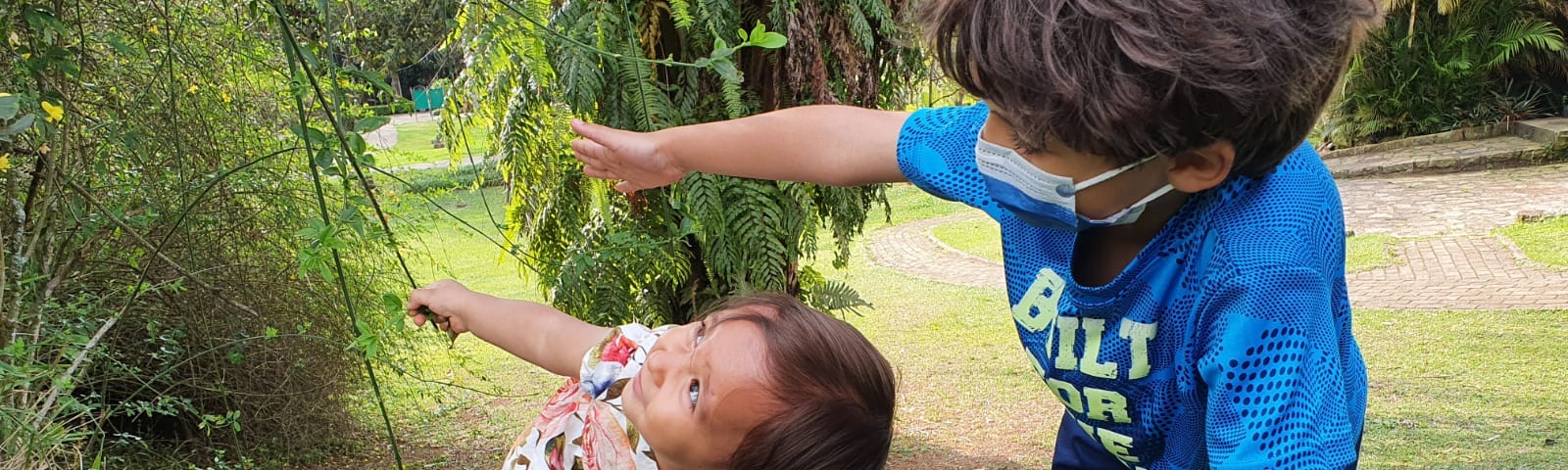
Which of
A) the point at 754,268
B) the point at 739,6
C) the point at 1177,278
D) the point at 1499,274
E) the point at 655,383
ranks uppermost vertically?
the point at 739,6

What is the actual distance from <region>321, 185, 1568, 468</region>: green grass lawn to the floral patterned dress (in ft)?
7.99

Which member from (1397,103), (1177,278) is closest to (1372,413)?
(1177,278)

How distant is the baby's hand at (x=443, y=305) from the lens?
1.63m

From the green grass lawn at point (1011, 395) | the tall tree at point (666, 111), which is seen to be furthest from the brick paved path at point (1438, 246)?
the tall tree at point (666, 111)

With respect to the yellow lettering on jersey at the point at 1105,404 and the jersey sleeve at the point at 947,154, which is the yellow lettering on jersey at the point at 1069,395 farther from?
the jersey sleeve at the point at 947,154

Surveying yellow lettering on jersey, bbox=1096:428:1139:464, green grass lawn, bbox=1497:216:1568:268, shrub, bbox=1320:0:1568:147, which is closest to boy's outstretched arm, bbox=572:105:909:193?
yellow lettering on jersey, bbox=1096:428:1139:464

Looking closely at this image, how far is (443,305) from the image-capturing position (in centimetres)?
163

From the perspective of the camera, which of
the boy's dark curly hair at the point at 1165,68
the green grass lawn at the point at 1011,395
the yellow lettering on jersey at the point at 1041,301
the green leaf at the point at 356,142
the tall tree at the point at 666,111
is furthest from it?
the green grass lawn at the point at 1011,395

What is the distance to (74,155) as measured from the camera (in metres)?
2.66

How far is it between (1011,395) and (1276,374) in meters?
4.86

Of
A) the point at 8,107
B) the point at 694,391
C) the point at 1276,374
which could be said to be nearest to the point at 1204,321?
the point at 1276,374

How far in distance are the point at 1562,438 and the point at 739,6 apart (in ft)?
12.7

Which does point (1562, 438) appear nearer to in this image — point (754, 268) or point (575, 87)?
point (754, 268)

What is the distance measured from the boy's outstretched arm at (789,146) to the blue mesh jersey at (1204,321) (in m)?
0.04
